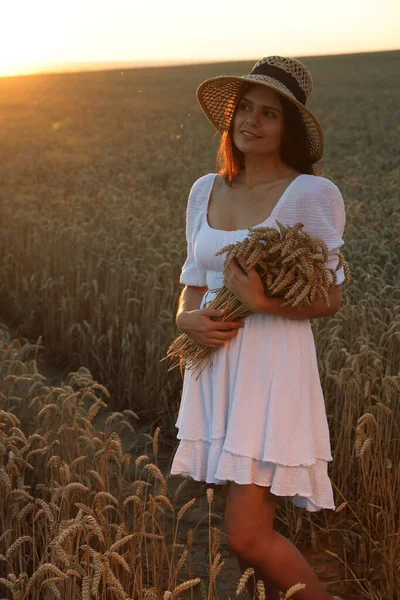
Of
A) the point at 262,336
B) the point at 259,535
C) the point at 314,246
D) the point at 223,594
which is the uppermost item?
the point at 314,246

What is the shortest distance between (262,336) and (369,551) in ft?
4.48

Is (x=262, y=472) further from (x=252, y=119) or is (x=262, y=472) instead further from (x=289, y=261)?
(x=252, y=119)

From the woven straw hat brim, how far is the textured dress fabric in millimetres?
192

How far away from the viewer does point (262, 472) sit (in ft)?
8.43

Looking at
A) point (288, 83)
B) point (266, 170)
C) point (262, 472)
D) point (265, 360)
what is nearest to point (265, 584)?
point (262, 472)

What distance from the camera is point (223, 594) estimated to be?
341 cm

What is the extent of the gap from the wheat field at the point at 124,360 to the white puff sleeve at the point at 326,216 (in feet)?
2.39

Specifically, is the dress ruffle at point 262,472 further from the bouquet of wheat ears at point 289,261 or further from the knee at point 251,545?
the bouquet of wheat ears at point 289,261

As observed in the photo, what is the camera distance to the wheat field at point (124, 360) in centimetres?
292

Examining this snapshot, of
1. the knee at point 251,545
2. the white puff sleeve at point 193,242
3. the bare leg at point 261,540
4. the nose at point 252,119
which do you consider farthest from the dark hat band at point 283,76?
the knee at point 251,545

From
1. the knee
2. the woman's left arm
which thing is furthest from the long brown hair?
the knee

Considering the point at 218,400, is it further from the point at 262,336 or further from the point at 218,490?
the point at 218,490

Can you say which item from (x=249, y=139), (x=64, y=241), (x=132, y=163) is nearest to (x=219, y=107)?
(x=249, y=139)

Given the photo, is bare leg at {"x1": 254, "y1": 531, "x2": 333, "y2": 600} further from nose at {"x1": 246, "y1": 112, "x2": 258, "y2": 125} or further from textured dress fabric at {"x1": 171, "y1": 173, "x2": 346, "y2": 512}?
nose at {"x1": 246, "y1": 112, "x2": 258, "y2": 125}
